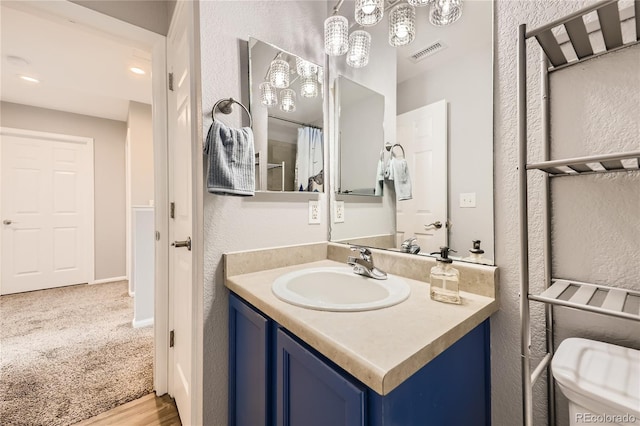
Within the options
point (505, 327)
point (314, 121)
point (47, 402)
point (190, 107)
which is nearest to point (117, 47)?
point (190, 107)

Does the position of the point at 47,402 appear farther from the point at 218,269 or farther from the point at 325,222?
the point at 325,222

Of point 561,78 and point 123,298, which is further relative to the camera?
point 123,298

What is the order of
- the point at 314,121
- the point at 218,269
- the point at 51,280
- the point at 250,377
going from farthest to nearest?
the point at 51,280
the point at 314,121
the point at 218,269
the point at 250,377

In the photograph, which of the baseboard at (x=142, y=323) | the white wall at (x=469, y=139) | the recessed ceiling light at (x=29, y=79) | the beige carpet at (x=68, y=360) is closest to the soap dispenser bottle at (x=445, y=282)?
the white wall at (x=469, y=139)

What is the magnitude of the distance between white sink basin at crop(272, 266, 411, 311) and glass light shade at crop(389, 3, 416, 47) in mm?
988

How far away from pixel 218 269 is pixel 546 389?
114 centimetres

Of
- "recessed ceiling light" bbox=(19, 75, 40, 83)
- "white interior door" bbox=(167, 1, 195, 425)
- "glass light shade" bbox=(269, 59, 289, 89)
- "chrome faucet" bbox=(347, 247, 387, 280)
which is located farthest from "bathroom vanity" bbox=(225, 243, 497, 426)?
"recessed ceiling light" bbox=(19, 75, 40, 83)

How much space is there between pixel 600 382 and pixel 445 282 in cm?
37

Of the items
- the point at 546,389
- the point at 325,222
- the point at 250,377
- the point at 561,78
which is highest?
the point at 561,78

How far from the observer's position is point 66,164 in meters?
3.69

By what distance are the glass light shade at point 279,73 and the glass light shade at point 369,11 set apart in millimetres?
396

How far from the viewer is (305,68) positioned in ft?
4.55

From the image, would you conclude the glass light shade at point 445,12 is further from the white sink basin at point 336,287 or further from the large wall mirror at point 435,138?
the white sink basin at point 336,287

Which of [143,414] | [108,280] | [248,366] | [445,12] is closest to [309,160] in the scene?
[445,12]
